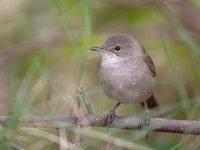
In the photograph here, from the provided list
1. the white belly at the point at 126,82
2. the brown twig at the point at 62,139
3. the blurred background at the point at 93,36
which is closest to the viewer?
the brown twig at the point at 62,139

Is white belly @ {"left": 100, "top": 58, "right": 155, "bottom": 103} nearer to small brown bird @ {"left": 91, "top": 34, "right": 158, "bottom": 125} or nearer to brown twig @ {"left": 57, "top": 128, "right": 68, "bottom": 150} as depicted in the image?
small brown bird @ {"left": 91, "top": 34, "right": 158, "bottom": 125}

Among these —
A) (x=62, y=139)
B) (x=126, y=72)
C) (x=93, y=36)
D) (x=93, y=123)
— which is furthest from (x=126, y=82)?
(x=93, y=36)

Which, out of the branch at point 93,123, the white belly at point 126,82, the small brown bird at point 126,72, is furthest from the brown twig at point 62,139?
the white belly at point 126,82

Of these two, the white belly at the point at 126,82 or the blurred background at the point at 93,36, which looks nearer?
the white belly at the point at 126,82

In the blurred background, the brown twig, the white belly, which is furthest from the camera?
the blurred background

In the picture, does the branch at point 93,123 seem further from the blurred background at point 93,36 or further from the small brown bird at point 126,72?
the blurred background at point 93,36

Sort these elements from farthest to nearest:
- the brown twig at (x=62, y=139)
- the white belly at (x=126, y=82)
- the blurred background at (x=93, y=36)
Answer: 1. the blurred background at (x=93, y=36)
2. the white belly at (x=126, y=82)
3. the brown twig at (x=62, y=139)

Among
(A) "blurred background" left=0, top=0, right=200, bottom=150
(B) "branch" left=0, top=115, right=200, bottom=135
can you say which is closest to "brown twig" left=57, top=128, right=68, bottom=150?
(B) "branch" left=0, top=115, right=200, bottom=135

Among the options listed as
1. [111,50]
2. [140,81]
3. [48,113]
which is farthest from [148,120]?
[111,50]

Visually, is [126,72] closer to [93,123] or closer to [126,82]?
[126,82]
